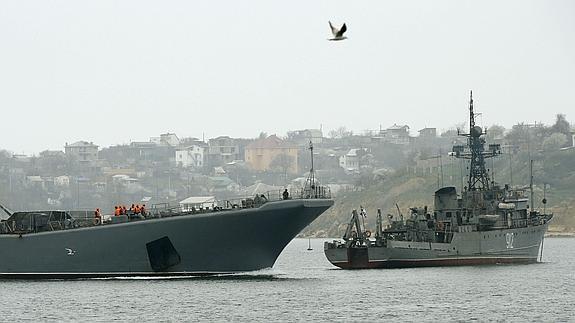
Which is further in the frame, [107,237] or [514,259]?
[514,259]

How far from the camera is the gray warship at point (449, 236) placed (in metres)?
86.4

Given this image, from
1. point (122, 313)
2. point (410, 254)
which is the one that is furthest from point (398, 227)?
point (122, 313)

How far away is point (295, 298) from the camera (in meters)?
60.5

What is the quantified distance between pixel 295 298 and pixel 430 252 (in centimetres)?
2786

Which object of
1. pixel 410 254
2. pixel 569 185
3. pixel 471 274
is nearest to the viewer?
pixel 471 274

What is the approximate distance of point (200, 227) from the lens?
66.0 metres

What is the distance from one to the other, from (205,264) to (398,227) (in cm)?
2498

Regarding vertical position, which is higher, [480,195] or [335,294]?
[480,195]

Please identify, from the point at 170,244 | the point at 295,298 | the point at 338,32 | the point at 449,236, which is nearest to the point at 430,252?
the point at 449,236

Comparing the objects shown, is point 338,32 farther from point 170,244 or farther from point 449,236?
point 449,236

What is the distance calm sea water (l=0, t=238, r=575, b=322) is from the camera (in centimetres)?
5403

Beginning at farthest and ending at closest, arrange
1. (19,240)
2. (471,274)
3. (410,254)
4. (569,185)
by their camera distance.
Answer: (569,185)
(410,254)
(471,274)
(19,240)

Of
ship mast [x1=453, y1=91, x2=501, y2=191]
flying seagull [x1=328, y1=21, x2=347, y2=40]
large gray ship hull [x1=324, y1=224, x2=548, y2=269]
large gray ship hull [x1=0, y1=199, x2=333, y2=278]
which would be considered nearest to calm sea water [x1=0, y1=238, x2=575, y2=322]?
large gray ship hull [x1=0, y1=199, x2=333, y2=278]

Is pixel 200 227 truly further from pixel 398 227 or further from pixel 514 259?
pixel 514 259
